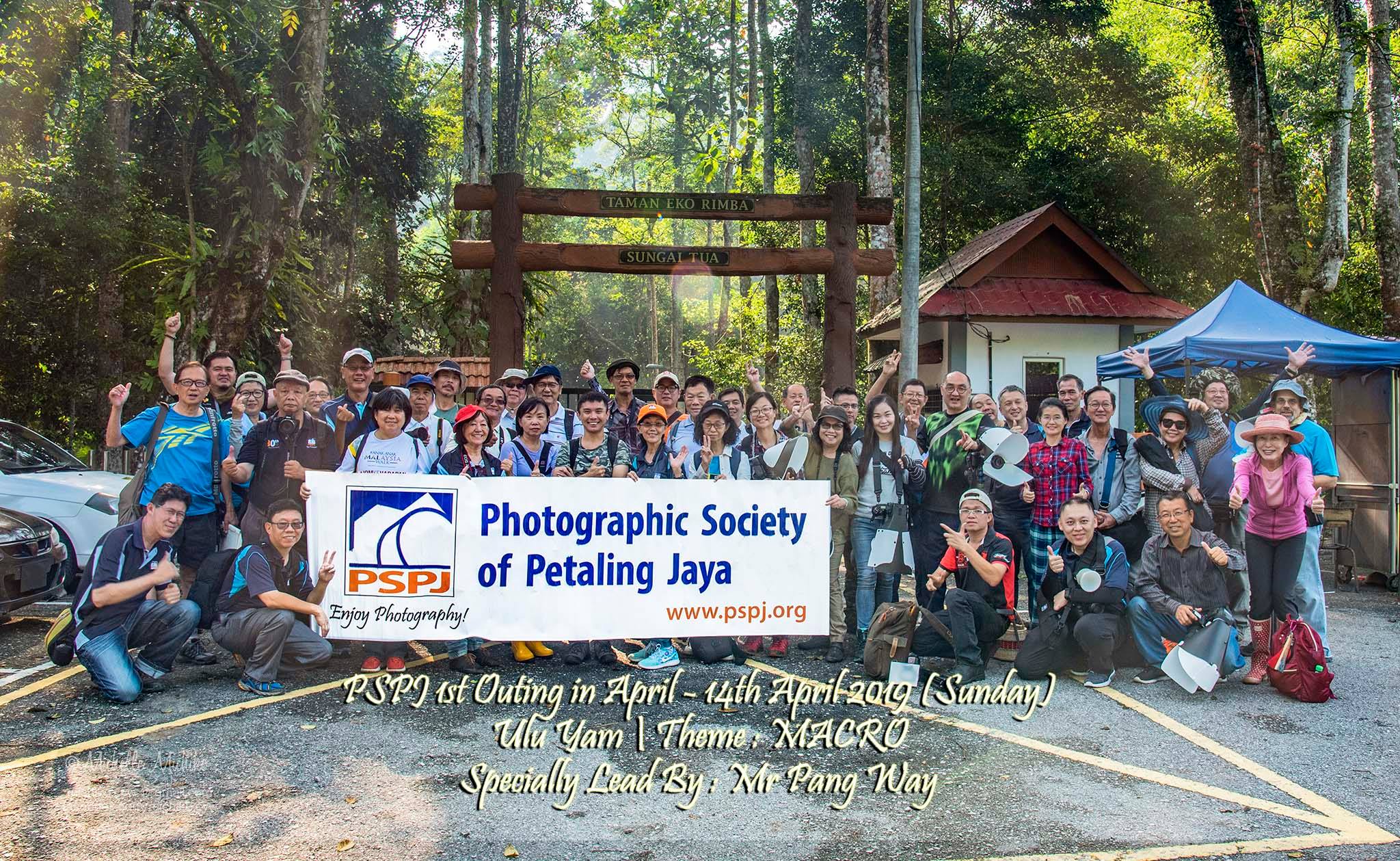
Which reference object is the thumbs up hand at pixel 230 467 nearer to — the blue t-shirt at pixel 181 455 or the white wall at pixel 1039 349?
the blue t-shirt at pixel 181 455

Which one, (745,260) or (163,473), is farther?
(745,260)

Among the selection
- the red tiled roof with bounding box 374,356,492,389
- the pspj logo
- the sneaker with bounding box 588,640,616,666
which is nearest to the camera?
the pspj logo

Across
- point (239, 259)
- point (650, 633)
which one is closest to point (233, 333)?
point (239, 259)

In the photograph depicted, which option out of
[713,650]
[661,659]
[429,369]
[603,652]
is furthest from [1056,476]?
[429,369]

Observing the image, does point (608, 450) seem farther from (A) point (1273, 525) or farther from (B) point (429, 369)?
(B) point (429, 369)

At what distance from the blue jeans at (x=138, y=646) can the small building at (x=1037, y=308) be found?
45.2 feet

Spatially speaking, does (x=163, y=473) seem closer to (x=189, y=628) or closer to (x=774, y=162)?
(x=189, y=628)

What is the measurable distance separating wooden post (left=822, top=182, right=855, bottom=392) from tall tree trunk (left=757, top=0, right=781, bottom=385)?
1034 centimetres

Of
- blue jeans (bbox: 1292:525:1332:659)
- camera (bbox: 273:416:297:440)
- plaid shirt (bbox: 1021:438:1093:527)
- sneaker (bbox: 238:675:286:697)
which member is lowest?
sneaker (bbox: 238:675:286:697)

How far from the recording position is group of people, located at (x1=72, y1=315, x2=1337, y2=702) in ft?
19.0

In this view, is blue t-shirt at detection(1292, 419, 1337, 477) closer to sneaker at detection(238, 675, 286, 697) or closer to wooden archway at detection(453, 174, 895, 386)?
wooden archway at detection(453, 174, 895, 386)

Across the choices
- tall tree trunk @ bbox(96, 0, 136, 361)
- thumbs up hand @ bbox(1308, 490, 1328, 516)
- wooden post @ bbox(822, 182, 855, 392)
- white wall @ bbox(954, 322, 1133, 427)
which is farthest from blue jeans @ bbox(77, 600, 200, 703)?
white wall @ bbox(954, 322, 1133, 427)

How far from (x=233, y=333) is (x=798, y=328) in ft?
46.2

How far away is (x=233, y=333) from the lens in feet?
45.9
